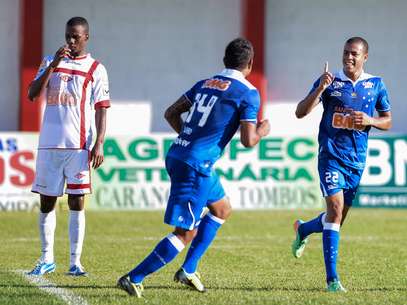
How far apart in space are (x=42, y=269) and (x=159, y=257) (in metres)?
2.29

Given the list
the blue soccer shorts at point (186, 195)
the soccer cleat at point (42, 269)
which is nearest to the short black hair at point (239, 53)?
the blue soccer shorts at point (186, 195)

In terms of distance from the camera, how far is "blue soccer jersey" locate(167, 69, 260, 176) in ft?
27.5

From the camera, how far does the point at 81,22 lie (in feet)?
33.1

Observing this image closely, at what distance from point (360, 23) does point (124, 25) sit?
17.4 feet

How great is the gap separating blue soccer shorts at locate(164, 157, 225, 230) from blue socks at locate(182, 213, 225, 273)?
0.36m

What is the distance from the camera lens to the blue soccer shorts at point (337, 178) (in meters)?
9.34

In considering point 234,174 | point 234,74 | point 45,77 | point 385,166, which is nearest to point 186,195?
point 234,74

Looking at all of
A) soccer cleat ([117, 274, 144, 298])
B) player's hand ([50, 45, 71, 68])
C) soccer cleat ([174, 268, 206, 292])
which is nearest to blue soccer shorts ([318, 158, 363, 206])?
soccer cleat ([174, 268, 206, 292])

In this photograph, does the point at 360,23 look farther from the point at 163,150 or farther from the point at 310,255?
the point at 310,255

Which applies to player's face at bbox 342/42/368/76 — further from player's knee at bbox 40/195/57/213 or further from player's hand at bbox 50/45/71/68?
player's knee at bbox 40/195/57/213

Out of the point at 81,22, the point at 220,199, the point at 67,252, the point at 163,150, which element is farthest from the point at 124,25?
the point at 220,199

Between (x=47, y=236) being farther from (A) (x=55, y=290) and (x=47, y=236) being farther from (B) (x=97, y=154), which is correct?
(A) (x=55, y=290)

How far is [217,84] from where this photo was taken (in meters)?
8.48

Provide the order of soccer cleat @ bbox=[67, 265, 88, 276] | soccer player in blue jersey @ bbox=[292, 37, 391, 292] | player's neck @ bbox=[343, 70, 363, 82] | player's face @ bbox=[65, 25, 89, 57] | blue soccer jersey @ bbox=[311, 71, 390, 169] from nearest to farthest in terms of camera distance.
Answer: soccer player in blue jersey @ bbox=[292, 37, 391, 292]
blue soccer jersey @ bbox=[311, 71, 390, 169]
player's neck @ bbox=[343, 70, 363, 82]
player's face @ bbox=[65, 25, 89, 57]
soccer cleat @ bbox=[67, 265, 88, 276]
